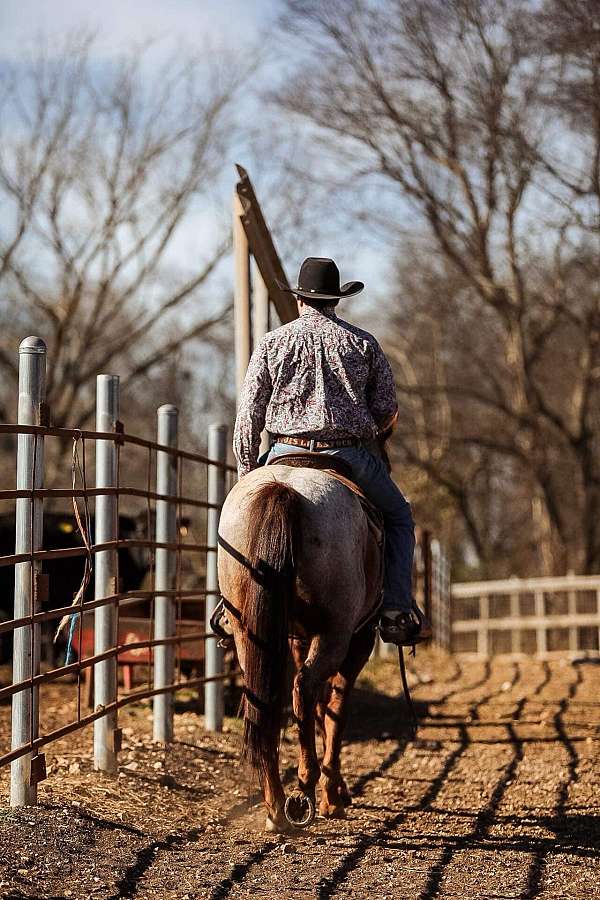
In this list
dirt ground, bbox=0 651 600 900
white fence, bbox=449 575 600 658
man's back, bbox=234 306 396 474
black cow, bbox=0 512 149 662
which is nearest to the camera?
dirt ground, bbox=0 651 600 900

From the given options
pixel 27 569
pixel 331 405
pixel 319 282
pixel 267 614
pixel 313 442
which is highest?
pixel 319 282

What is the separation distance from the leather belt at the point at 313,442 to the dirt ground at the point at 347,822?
1419mm

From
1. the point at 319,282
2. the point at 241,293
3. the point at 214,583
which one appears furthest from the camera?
the point at 241,293

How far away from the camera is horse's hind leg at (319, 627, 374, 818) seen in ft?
17.6

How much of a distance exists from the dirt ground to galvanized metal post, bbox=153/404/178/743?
0.63ft

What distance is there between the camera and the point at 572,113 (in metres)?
16.0

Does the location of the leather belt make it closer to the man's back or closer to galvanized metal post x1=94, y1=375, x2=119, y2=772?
the man's back

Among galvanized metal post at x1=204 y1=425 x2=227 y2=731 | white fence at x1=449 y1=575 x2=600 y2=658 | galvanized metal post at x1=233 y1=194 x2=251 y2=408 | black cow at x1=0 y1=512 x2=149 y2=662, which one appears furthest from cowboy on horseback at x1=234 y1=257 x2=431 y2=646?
white fence at x1=449 y1=575 x2=600 y2=658

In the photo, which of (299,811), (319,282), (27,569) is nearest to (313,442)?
(319,282)

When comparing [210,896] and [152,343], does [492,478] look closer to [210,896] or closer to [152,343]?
[152,343]

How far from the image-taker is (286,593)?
4.57m

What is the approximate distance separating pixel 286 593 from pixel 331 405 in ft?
3.18

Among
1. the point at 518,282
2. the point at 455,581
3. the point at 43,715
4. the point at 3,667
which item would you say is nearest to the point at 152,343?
the point at 455,581

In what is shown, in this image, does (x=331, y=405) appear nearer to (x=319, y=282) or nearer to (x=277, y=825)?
(x=319, y=282)
